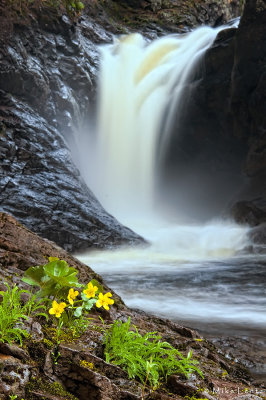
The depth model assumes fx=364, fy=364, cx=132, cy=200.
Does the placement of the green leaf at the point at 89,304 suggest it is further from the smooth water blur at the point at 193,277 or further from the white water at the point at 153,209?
the white water at the point at 153,209

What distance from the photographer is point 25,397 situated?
1.27 metres

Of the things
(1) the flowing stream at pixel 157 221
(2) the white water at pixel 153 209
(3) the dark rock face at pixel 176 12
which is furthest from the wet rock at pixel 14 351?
(3) the dark rock face at pixel 176 12

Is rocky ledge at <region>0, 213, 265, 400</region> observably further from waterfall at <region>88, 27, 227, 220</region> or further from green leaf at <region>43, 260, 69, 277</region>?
waterfall at <region>88, 27, 227, 220</region>

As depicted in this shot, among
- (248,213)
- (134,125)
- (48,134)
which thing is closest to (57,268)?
(48,134)

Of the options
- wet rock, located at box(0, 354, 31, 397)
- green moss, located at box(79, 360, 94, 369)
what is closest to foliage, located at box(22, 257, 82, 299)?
green moss, located at box(79, 360, 94, 369)

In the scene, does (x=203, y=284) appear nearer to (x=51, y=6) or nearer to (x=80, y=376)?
(x=80, y=376)

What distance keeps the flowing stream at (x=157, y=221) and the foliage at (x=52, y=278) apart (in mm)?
2026

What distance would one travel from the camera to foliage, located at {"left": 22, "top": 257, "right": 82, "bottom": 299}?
1896 millimetres

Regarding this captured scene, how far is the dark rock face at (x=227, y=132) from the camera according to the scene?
1339 centimetres

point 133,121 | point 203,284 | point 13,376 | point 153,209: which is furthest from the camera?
point 153,209

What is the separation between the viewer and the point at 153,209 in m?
17.8

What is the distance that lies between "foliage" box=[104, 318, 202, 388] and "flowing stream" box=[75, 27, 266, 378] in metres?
1.87

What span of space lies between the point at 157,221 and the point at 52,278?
47.8 feet

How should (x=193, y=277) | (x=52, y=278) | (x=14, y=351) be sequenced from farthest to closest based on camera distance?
(x=193, y=277) → (x=52, y=278) → (x=14, y=351)
